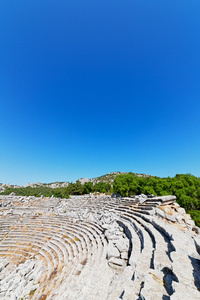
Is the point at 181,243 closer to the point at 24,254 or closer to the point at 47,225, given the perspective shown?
the point at 24,254

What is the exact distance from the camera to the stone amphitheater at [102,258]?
10.6ft

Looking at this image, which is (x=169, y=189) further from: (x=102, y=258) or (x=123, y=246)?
(x=102, y=258)

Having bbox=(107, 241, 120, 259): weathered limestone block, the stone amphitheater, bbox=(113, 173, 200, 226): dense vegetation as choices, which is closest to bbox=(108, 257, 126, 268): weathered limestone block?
the stone amphitheater

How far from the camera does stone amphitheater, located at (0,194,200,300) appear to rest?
10.6ft

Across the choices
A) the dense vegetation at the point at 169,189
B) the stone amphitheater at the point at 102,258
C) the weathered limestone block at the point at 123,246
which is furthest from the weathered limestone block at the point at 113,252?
the dense vegetation at the point at 169,189

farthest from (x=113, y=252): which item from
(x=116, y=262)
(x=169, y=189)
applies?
(x=169, y=189)

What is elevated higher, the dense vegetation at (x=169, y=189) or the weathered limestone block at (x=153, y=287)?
the dense vegetation at (x=169, y=189)

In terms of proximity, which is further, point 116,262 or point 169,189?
point 169,189

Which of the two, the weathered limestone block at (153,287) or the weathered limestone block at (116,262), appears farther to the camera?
the weathered limestone block at (116,262)

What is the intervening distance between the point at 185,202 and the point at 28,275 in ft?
78.9

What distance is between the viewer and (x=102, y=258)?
6.34 m

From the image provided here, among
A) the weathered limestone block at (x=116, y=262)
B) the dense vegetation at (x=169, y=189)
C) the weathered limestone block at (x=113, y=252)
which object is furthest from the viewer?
the dense vegetation at (x=169, y=189)

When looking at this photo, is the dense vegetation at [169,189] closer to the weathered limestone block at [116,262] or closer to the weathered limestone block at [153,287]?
the weathered limestone block at [116,262]

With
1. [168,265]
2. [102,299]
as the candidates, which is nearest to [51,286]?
[102,299]
